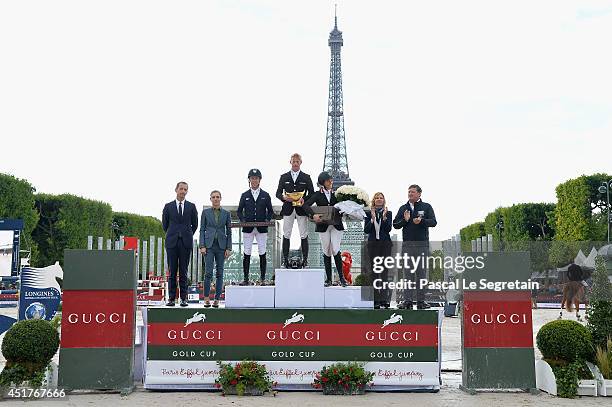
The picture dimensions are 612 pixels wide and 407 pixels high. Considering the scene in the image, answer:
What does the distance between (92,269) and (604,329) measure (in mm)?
7892

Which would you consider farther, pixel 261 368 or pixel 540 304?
pixel 540 304

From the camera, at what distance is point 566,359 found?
9477 millimetres

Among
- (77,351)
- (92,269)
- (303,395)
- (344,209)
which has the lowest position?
(303,395)

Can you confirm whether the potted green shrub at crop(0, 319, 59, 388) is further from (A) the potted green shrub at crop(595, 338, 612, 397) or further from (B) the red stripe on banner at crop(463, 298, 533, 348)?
(A) the potted green shrub at crop(595, 338, 612, 397)

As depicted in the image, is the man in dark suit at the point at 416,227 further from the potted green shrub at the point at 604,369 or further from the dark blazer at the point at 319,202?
the potted green shrub at the point at 604,369

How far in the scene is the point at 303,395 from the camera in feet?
30.4

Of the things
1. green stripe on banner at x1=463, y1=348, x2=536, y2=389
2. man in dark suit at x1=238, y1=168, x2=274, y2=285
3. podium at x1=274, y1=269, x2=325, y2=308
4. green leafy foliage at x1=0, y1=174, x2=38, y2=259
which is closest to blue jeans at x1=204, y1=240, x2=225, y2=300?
man in dark suit at x1=238, y1=168, x2=274, y2=285

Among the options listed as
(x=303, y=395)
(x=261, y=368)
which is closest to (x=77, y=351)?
(x=261, y=368)

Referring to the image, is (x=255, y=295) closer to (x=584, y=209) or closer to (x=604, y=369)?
(x=604, y=369)

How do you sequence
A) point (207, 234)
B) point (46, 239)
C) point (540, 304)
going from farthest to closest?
point (46, 239), point (540, 304), point (207, 234)

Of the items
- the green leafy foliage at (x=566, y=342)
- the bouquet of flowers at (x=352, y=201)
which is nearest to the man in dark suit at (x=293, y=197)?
the bouquet of flowers at (x=352, y=201)

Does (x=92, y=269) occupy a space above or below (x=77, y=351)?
above

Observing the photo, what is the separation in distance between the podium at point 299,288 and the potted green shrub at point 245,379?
43.4 inches

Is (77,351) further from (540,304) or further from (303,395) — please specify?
(540,304)
